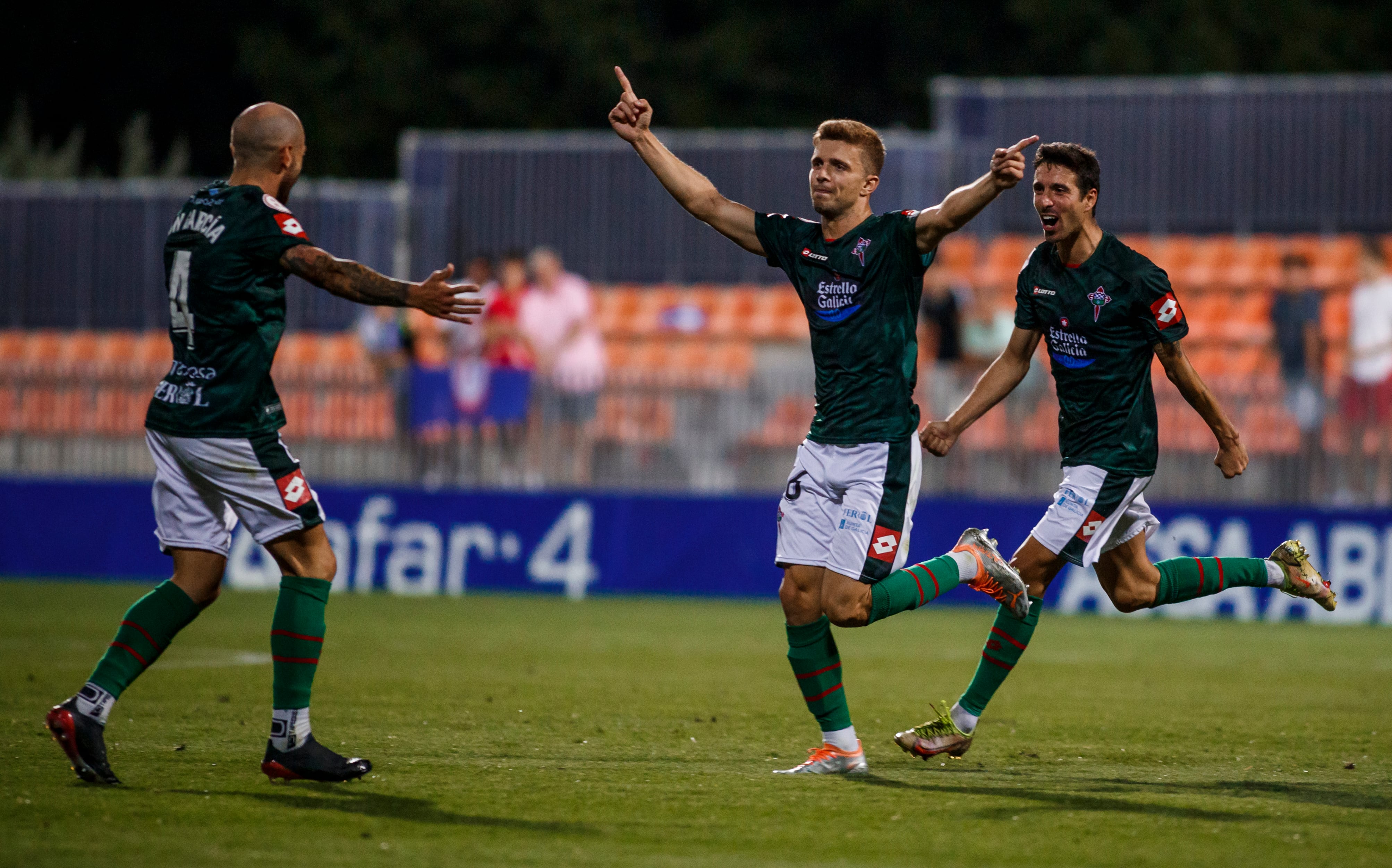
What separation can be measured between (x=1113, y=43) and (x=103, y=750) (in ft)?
94.4

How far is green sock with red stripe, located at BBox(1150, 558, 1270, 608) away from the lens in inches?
296

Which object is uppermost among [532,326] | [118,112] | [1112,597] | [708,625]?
[118,112]

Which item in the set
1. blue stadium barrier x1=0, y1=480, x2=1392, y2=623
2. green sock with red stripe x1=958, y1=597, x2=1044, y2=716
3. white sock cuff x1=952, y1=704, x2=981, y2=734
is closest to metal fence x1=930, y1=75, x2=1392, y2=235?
blue stadium barrier x1=0, y1=480, x2=1392, y2=623

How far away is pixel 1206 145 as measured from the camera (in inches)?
834

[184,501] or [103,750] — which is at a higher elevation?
[184,501]

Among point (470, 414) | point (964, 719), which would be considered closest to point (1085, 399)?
point (964, 719)

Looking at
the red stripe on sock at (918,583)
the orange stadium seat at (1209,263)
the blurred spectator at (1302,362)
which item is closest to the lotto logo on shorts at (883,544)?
the red stripe on sock at (918,583)

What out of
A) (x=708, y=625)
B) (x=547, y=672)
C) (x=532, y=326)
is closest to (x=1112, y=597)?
(x=547, y=672)

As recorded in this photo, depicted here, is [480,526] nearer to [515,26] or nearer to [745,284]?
[745,284]

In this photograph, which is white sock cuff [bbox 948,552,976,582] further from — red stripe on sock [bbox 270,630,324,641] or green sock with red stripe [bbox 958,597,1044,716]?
red stripe on sock [bbox 270,630,324,641]

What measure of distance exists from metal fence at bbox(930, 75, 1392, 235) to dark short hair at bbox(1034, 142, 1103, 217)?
1340cm

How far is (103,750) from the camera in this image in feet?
20.4

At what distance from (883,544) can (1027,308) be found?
4.28 ft

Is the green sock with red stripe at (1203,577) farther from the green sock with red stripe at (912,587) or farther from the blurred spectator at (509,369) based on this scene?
the blurred spectator at (509,369)
